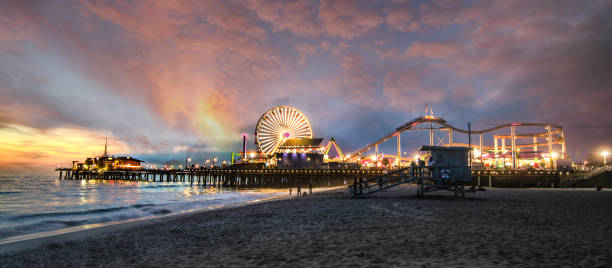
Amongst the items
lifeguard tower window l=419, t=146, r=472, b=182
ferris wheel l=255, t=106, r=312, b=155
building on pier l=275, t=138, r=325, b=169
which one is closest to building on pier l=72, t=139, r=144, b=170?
ferris wheel l=255, t=106, r=312, b=155

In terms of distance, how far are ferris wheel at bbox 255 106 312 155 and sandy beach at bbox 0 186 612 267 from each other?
90.7 metres

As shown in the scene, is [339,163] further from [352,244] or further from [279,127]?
[352,244]

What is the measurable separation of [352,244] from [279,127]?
96144 millimetres

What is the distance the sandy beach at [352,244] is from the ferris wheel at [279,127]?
90.7 metres

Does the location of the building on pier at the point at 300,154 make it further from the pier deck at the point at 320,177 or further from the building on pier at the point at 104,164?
the building on pier at the point at 104,164

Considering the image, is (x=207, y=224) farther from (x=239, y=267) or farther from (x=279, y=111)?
(x=279, y=111)

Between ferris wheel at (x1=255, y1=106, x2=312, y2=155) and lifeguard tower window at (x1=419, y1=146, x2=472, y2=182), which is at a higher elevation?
ferris wheel at (x1=255, y1=106, x2=312, y2=155)

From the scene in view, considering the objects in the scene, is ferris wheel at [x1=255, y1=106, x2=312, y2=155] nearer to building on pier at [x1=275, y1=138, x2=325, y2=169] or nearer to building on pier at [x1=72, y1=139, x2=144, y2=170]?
building on pier at [x1=275, y1=138, x2=325, y2=169]

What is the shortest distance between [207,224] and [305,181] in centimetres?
6534

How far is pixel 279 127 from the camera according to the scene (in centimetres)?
10319

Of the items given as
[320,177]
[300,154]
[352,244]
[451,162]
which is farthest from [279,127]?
[352,244]

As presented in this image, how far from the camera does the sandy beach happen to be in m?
6.21

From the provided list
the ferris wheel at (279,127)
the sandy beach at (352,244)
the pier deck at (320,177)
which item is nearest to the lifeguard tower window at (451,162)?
the sandy beach at (352,244)

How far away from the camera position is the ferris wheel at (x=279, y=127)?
102625 millimetres
